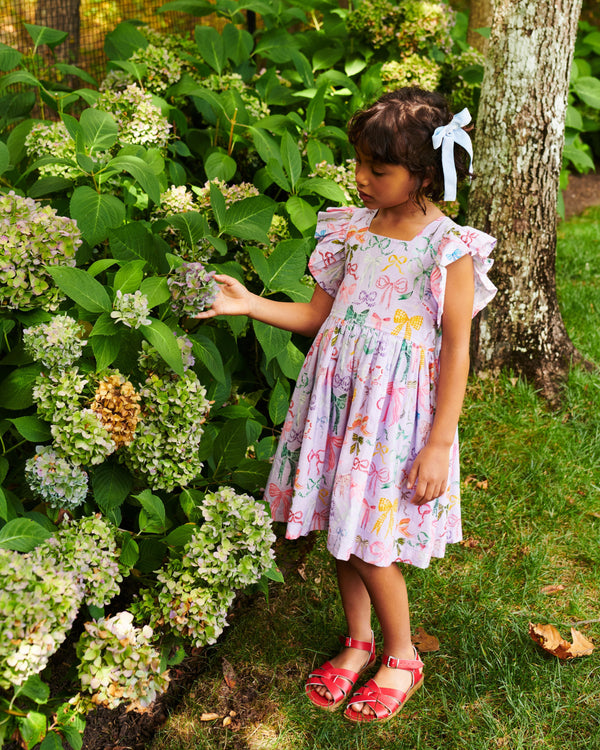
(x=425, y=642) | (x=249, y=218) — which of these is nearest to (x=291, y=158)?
(x=249, y=218)

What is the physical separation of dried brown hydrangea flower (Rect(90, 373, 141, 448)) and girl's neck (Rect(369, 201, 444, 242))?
0.72m

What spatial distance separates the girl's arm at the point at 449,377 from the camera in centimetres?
172

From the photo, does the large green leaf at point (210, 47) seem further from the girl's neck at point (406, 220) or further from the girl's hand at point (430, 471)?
the girl's hand at point (430, 471)

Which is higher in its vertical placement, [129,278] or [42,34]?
[42,34]

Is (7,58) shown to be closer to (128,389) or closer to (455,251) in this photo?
(128,389)

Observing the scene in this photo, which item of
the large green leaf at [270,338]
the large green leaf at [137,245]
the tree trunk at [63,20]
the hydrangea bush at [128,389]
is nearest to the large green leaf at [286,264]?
the hydrangea bush at [128,389]

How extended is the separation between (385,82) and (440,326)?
2156 millimetres

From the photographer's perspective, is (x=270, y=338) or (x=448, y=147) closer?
(x=448, y=147)

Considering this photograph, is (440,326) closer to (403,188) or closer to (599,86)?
(403,188)

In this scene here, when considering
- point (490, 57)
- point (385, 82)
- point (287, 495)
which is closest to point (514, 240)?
point (490, 57)

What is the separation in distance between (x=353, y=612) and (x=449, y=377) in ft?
2.54

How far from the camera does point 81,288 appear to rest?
1.67 metres

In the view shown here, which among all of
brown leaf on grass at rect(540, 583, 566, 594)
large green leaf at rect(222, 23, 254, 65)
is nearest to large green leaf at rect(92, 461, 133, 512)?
brown leaf on grass at rect(540, 583, 566, 594)

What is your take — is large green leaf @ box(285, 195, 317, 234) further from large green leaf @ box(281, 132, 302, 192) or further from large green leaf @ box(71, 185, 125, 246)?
large green leaf @ box(71, 185, 125, 246)
